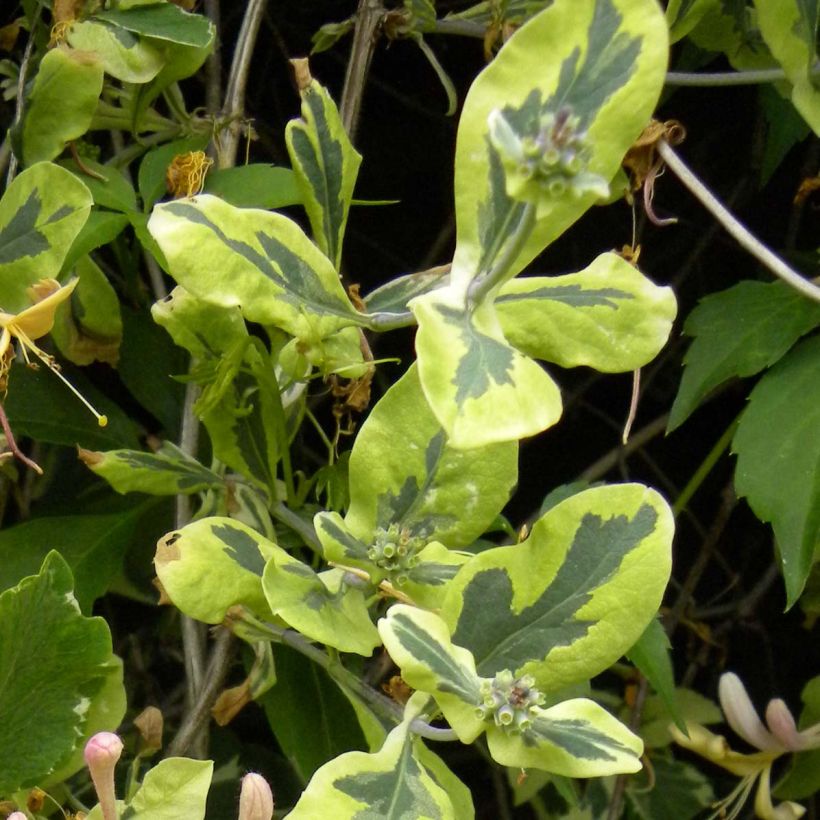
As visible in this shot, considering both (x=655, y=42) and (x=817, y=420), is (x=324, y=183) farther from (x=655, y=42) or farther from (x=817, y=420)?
(x=817, y=420)

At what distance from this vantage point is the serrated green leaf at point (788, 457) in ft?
1.73

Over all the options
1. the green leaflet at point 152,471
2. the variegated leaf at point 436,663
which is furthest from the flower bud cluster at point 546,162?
the green leaflet at point 152,471

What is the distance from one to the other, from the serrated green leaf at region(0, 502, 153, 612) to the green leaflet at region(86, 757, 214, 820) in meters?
0.17

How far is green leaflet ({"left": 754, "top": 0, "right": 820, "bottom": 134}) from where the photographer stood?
1.64ft

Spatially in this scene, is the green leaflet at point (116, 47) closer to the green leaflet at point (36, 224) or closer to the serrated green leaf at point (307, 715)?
the green leaflet at point (36, 224)

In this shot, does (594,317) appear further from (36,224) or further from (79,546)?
(79,546)

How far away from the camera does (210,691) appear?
1.81ft

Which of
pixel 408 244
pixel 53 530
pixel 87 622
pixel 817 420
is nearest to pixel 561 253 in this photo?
pixel 408 244

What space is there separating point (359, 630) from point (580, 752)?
102mm

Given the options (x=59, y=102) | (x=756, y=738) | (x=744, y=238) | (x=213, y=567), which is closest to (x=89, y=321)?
A: (x=59, y=102)

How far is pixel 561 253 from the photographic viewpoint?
939 mm

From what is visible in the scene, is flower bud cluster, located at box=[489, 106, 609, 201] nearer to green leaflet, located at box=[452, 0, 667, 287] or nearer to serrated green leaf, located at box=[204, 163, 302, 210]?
green leaflet, located at box=[452, 0, 667, 287]

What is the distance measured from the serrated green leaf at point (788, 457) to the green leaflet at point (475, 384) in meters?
0.25

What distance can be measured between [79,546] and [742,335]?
0.39 metres
